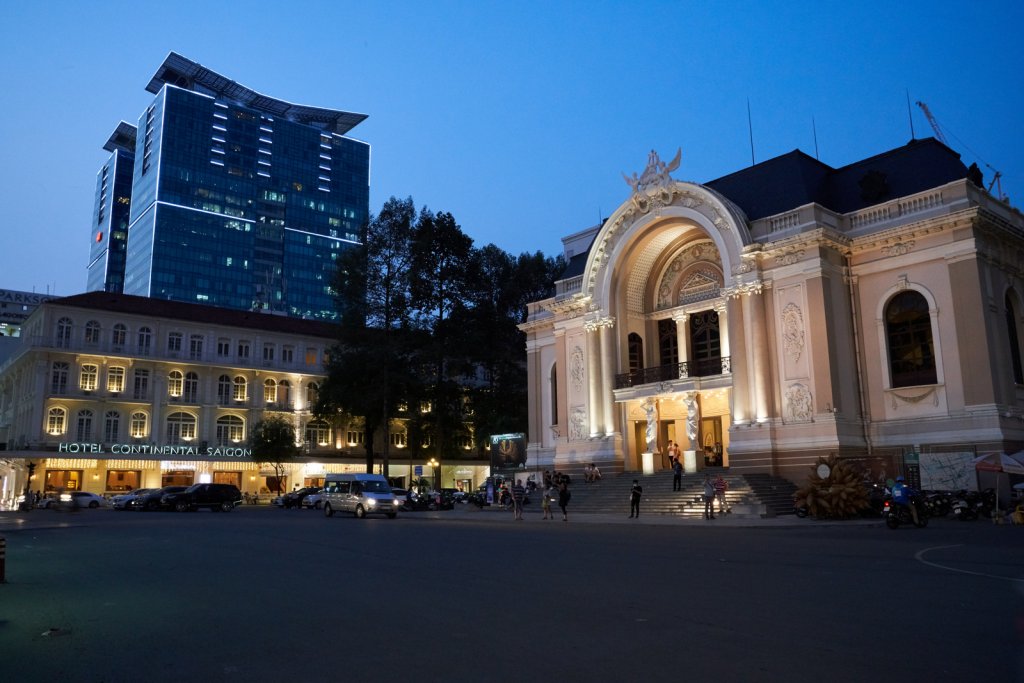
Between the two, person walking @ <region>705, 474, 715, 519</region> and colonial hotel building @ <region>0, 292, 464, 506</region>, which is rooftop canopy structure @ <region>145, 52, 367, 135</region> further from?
person walking @ <region>705, 474, 715, 519</region>

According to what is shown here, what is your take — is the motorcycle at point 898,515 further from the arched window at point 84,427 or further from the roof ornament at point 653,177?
the arched window at point 84,427

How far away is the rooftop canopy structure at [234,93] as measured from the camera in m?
138

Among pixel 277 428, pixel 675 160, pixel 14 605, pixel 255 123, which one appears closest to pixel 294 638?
pixel 14 605

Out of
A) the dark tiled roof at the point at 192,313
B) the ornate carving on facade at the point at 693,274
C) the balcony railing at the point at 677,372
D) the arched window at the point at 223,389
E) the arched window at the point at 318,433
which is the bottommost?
the arched window at the point at 318,433

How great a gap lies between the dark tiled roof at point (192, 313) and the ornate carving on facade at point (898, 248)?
38129 millimetres

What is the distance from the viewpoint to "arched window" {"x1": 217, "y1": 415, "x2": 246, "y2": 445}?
205 ft

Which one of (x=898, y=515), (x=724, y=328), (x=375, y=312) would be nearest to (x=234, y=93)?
(x=375, y=312)

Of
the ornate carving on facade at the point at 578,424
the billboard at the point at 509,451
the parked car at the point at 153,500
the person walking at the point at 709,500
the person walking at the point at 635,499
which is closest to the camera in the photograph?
the person walking at the point at 709,500

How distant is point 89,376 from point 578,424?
3958 centimetres

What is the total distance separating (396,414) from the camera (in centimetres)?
4803

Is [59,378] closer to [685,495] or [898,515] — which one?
[685,495]

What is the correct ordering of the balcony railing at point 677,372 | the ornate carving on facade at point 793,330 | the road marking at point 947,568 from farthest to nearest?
the balcony railing at point 677,372, the ornate carving on facade at point 793,330, the road marking at point 947,568

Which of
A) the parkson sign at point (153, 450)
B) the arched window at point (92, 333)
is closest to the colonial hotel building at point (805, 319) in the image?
the parkson sign at point (153, 450)

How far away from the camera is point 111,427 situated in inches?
2274
